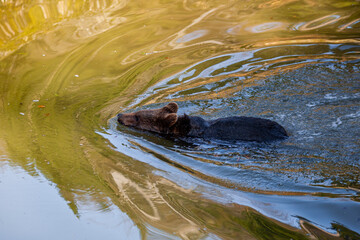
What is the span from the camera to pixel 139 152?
646 cm

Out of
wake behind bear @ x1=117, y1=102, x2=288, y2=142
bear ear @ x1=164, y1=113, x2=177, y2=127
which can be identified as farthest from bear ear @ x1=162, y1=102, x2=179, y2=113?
bear ear @ x1=164, y1=113, x2=177, y2=127

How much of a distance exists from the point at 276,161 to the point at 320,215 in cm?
207

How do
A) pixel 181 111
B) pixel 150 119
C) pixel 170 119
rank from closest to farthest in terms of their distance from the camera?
pixel 170 119 < pixel 150 119 < pixel 181 111

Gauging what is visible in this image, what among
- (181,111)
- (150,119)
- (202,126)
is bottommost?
(181,111)

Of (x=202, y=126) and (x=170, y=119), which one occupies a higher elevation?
(x=170, y=119)

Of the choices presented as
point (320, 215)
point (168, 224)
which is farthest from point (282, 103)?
point (168, 224)

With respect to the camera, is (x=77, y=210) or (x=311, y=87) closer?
(x=77, y=210)

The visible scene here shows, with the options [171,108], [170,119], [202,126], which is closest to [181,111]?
[171,108]

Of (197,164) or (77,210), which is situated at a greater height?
(77,210)

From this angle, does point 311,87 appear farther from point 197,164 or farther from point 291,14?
point 291,14

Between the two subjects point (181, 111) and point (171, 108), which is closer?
point (171, 108)

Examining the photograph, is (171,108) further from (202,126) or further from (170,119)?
(202,126)

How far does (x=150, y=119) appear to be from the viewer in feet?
26.5

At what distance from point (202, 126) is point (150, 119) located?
1.27 m
